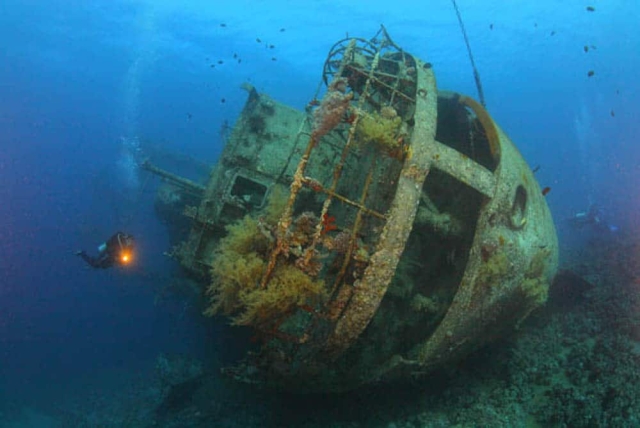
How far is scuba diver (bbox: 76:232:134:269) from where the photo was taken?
30.6 feet

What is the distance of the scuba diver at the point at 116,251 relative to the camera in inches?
368

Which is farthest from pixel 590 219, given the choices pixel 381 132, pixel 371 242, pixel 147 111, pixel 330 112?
pixel 147 111

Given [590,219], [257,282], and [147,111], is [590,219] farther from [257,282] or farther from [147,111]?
[147,111]

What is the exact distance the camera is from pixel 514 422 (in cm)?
535

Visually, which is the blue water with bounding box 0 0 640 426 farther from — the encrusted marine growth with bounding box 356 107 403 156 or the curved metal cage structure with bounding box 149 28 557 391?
the encrusted marine growth with bounding box 356 107 403 156

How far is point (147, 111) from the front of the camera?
70.1 metres

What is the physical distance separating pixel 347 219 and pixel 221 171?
3354 millimetres

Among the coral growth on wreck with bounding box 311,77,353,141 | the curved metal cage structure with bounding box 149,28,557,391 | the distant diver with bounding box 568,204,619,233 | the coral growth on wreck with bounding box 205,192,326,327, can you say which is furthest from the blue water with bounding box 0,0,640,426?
the coral growth on wreck with bounding box 311,77,353,141

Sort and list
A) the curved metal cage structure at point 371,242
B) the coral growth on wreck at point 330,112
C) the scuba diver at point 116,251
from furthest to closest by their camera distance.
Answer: the scuba diver at point 116,251, the coral growth on wreck at point 330,112, the curved metal cage structure at point 371,242

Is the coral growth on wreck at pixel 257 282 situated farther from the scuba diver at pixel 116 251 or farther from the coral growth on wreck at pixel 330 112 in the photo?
the scuba diver at pixel 116 251

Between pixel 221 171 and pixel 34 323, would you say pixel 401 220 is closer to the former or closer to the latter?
pixel 221 171

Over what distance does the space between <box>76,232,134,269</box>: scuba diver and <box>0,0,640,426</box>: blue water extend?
7.86 feet

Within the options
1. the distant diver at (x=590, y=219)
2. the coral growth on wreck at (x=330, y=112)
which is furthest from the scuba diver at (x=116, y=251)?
the distant diver at (x=590, y=219)

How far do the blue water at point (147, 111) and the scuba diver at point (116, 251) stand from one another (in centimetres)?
240
